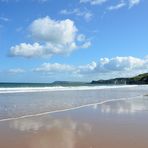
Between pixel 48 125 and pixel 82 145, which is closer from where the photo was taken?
pixel 82 145

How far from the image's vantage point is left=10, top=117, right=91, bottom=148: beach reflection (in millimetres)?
8008

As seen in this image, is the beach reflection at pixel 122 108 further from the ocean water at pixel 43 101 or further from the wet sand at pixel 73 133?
the wet sand at pixel 73 133

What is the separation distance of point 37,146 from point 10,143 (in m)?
0.81

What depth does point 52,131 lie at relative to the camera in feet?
32.2

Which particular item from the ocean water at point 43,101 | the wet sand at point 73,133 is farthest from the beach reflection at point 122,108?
the wet sand at point 73,133

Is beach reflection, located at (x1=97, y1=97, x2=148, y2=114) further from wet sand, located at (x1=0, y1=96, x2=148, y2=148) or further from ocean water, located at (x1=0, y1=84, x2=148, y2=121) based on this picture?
wet sand, located at (x1=0, y1=96, x2=148, y2=148)

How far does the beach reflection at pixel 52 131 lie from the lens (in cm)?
801

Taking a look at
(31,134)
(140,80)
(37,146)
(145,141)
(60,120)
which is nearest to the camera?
(37,146)

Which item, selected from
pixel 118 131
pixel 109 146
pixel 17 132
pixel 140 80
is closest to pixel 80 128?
pixel 118 131

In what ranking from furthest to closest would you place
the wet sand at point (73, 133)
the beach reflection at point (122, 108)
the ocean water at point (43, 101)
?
1. the beach reflection at point (122, 108)
2. the ocean water at point (43, 101)
3. the wet sand at point (73, 133)

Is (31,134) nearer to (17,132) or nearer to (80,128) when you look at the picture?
(17,132)

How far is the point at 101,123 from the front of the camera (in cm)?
1145

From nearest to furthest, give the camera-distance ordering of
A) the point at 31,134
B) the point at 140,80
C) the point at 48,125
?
the point at 31,134, the point at 48,125, the point at 140,80

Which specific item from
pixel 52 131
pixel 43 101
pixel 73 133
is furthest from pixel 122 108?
pixel 73 133
